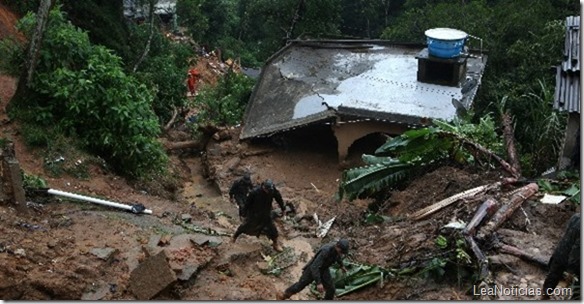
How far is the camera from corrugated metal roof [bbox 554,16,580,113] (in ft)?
34.4

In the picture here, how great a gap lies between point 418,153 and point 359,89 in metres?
6.31

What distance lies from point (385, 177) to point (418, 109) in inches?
181

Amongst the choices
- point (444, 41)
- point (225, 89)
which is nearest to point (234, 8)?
point (225, 89)

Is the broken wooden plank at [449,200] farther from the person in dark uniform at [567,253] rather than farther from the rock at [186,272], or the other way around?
the rock at [186,272]

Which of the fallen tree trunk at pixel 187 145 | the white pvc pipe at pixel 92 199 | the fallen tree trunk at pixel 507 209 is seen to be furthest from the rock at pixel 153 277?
the fallen tree trunk at pixel 187 145

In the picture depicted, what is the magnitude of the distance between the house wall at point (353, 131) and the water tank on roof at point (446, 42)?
270 centimetres

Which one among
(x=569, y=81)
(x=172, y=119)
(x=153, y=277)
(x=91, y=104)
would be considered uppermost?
(x=569, y=81)

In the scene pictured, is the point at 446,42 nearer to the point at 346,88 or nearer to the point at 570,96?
the point at 346,88

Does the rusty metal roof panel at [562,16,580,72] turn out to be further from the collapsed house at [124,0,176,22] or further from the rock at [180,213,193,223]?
the collapsed house at [124,0,176,22]

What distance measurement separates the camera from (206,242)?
10.3 meters

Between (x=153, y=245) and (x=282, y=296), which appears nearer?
(x=282, y=296)

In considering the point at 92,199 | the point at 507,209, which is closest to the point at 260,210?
the point at 92,199

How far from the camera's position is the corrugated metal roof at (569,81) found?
413 inches

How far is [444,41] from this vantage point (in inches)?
709
